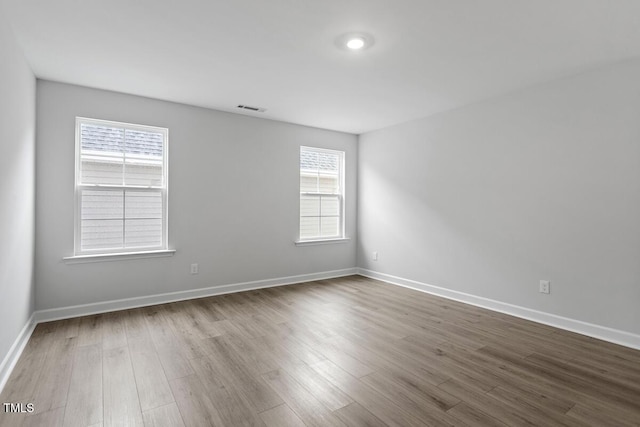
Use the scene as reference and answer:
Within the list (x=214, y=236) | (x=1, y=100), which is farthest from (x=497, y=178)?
(x=1, y=100)

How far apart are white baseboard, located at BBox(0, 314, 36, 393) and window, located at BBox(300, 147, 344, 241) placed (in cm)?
326

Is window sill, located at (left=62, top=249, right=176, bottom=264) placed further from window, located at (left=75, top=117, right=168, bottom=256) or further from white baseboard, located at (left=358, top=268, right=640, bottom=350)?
white baseboard, located at (left=358, top=268, right=640, bottom=350)

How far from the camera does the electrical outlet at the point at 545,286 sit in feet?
10.8

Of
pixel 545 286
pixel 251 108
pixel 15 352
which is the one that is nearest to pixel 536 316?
pixel 545 286

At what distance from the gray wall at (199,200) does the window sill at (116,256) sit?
0.06 meters

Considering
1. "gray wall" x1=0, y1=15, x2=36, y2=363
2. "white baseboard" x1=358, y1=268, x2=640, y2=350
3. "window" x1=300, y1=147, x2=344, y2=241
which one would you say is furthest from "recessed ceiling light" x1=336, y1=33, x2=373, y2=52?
"white baseboard" x1=358, y1=268, x2=640, y2=350

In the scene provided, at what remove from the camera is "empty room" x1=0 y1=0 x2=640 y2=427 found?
2.09 m

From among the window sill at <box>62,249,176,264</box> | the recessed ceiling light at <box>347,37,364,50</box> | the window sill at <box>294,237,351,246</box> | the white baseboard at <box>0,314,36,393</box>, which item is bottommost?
the white baseboard at <box>0,314,36,393</box>

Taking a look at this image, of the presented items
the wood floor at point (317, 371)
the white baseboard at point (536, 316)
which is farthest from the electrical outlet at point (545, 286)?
the wood floor at point (317, 371)

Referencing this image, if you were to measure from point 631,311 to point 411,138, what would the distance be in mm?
3057

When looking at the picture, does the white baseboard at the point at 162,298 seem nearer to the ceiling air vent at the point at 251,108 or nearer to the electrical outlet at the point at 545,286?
the ceiling air vent at the point at 251,108

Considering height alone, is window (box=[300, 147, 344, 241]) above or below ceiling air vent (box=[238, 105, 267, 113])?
below

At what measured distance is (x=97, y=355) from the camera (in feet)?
8.38

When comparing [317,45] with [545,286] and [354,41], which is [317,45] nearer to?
[354,41]
